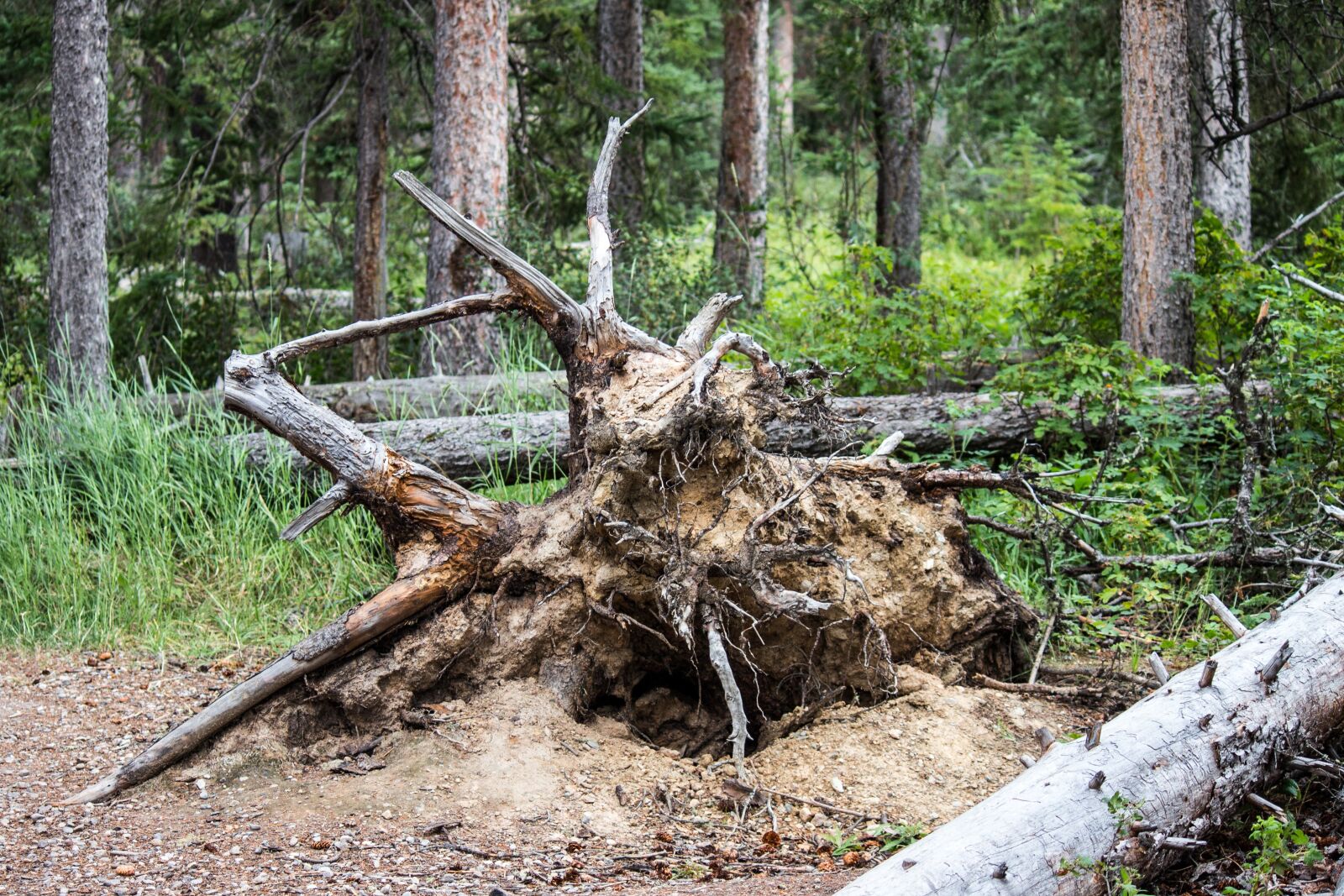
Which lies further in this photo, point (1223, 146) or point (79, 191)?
point (1223, 146)

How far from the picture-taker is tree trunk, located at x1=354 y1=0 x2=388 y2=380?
34.4ft

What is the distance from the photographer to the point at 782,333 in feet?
28.8

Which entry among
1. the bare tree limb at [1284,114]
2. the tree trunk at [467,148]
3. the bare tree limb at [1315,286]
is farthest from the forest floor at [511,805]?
the bare tree limb at [1284,114]

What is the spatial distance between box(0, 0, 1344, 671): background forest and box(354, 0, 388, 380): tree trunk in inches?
1.3

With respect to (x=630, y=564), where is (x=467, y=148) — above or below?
above

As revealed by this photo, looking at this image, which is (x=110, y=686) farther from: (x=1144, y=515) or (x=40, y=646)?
(x=1144, y=515)

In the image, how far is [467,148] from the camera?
29.2 ft

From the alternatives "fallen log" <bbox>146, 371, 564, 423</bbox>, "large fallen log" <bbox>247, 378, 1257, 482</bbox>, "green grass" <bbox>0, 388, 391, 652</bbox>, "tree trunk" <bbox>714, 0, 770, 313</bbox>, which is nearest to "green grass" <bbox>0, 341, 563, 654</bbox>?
"green grass" <bbox>0, 388, 391, 652</bbox>

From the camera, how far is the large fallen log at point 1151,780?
2859 mm

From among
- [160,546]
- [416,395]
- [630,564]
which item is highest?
[416,395]

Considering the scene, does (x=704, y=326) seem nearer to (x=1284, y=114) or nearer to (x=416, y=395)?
(x=416, y=395)

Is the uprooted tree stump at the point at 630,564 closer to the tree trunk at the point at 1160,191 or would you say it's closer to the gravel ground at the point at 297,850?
the gravel ground at the point at 297,850

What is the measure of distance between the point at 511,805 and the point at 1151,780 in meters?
2.02

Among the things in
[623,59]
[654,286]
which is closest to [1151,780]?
[654,286]
